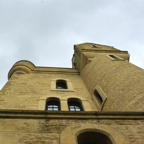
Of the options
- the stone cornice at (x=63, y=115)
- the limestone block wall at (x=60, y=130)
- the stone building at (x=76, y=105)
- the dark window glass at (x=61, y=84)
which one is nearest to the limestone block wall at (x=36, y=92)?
the stone building at (x=76, y=105)

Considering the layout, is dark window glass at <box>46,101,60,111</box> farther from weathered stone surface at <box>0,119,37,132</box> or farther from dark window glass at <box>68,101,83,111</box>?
weathered stone surface at <box>0,119,37,132</box>

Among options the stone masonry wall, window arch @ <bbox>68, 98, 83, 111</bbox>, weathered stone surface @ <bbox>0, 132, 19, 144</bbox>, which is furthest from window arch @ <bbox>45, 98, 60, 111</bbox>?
weathered stone surface @ <bbox>0, 132, 19, 144</bbox>

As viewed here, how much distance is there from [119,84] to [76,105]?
261cm

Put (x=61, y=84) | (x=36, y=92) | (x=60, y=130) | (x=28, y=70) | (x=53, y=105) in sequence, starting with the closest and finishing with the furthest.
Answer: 1. (x=60, y=130)
2. (x=53, y=105)
3. (x=36, y=92)
4. (x=61, y=84)
5. (x=28, y=70)

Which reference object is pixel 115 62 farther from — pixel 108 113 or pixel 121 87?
pixel 108 113

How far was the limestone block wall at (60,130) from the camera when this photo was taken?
345 cm

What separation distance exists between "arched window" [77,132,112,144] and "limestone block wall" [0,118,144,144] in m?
0.11

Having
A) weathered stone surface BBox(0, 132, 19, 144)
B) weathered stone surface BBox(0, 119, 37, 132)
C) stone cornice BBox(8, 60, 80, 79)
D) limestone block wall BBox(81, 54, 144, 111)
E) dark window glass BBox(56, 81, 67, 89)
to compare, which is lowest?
weathered stone surface BBox(0, 132, 19, 144)

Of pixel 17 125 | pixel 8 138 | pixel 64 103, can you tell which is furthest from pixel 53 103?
pixel 8 138

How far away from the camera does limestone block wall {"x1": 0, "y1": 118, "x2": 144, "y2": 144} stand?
3.45 meters

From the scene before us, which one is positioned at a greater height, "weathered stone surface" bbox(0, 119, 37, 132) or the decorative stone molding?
the decorative stone molding

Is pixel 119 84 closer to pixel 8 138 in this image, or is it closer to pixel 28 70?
pixel 8 138

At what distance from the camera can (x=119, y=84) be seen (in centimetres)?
679

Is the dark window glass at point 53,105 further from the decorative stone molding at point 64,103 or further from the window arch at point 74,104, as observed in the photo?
the window arch at point 74,104
